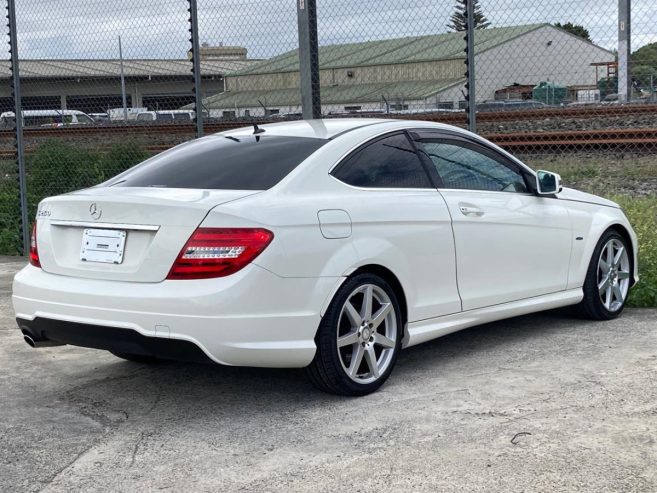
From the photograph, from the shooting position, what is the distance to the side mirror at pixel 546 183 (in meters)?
6.31

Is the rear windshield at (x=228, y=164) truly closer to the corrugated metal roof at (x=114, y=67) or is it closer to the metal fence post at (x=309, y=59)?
the metal fence post at (x=309, y=59)

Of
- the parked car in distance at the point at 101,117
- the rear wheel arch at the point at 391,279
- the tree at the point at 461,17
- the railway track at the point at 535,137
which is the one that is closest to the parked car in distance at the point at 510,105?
the tree at the point at 461,17

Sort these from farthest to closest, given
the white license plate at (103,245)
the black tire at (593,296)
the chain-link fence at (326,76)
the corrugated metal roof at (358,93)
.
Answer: the corrugated metal roof at (358,93)
the chain-link fence at (326,76)
the black tire at (593,296)
the white license plate at (103,245)

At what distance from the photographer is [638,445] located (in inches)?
167

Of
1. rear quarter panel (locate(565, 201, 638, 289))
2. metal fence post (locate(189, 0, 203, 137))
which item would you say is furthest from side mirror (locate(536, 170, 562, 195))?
metal fence post (locate(189, 0, 203, 137))

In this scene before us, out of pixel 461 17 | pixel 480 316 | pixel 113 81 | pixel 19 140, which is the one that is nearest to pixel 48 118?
pixel 19 140

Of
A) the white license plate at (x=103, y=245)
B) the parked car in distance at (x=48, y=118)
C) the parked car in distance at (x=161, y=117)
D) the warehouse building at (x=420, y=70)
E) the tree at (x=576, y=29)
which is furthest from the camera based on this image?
the parked car in distance at (x=48, y=118)

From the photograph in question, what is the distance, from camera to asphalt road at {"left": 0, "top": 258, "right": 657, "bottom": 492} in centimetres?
399

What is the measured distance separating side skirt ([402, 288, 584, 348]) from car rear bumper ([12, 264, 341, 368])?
79 cm

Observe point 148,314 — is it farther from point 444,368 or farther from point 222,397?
point 444,368

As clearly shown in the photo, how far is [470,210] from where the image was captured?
226 inches

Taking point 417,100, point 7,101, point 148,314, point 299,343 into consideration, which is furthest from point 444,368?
point 7,101

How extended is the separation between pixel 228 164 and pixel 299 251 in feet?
2.86

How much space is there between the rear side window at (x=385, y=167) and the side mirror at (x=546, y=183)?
39.6 inches
